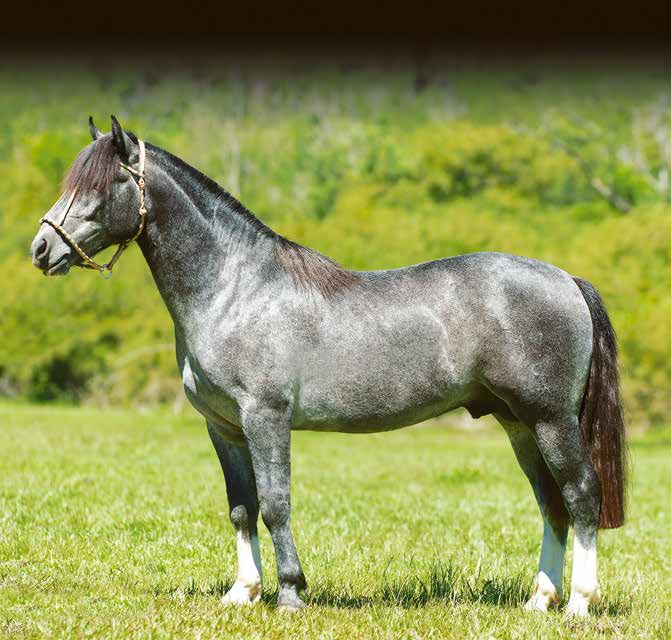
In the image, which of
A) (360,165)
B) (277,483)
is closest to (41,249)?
(277,483)

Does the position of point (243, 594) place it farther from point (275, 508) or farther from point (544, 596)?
point (544, 596)

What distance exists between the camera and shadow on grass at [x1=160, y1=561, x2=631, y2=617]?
18.5ft

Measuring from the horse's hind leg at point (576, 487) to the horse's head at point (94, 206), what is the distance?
9.12ft

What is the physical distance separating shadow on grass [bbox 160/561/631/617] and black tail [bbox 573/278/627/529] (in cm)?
66

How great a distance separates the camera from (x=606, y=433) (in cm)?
567

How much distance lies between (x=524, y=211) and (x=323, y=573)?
4765 cm

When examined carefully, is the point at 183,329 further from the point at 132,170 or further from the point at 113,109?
the point at 113,109

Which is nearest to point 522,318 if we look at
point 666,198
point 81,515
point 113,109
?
point 81,515

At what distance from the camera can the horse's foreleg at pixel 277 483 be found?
5062mm

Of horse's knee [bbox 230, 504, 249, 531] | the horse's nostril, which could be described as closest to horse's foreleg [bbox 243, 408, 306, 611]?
horse's knee [bbox 230, 504, 249, 531]

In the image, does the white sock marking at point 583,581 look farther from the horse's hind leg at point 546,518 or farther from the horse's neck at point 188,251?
the horse's neck at point 188,251

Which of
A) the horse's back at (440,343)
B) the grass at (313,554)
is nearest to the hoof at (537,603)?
the grass at (313,554)

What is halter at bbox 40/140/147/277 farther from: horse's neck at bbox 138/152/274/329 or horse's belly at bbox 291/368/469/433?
horse's belly at bbox 291/368/469/433

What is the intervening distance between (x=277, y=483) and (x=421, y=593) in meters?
1.48
